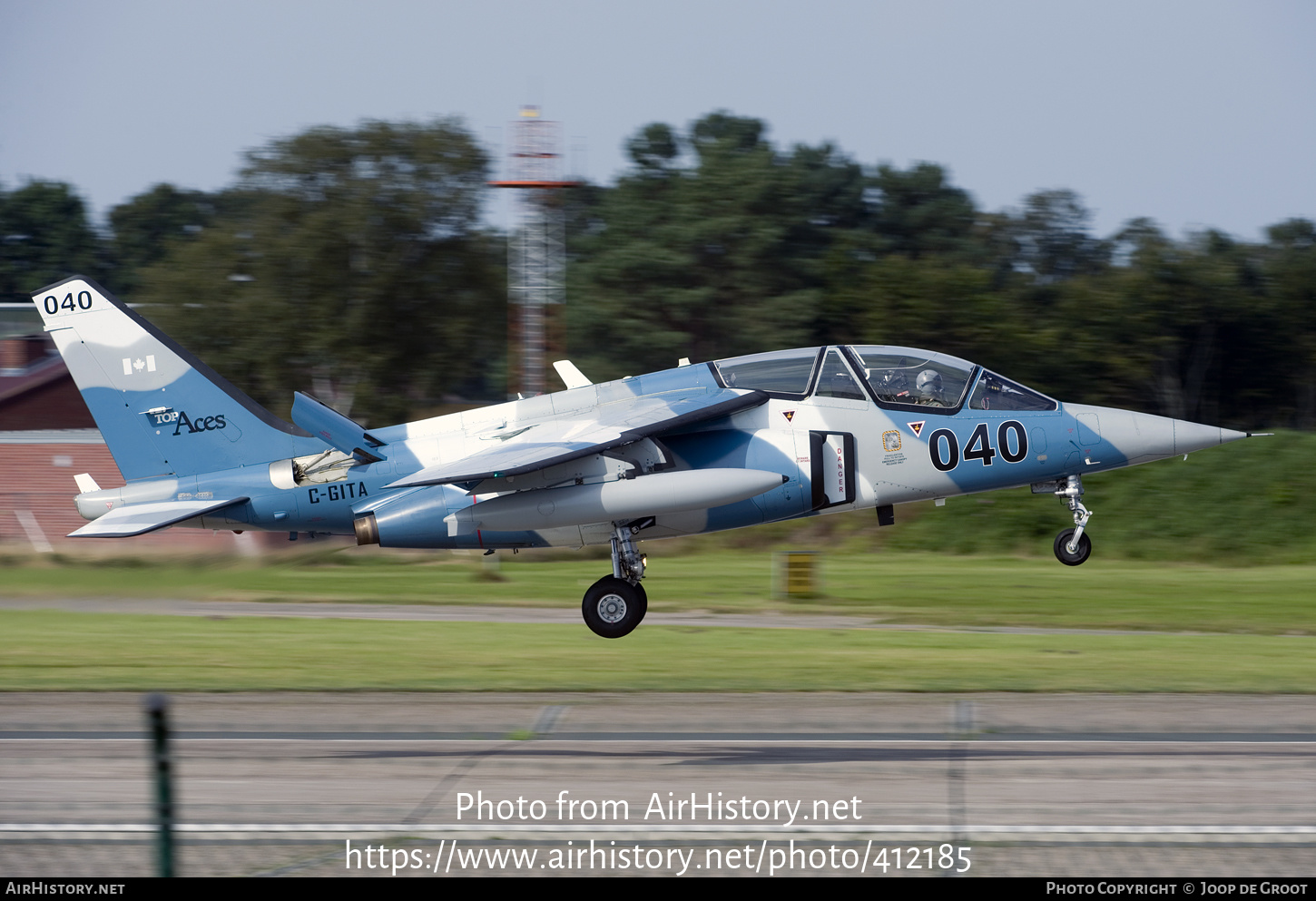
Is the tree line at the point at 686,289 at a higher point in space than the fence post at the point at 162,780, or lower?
higher

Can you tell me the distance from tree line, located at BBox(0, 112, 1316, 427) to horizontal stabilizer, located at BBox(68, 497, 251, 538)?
28952mm

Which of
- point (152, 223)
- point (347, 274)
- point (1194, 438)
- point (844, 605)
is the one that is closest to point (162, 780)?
point (1194, 438)

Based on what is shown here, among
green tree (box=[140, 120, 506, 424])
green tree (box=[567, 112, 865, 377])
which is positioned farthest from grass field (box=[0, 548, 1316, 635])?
green tree (box=[567, 112, 865, 377])

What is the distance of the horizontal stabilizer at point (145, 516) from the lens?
1441 centimetres

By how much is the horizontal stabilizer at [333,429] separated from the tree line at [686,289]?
29160mm

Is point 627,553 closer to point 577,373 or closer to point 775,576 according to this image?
point 577,373

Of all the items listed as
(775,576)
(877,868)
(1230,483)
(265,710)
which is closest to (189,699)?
(265,710)

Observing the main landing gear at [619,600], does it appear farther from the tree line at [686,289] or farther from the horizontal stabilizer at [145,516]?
the tree line at [686,289]

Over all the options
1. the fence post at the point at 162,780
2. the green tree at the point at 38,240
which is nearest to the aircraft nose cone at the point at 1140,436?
the fence post at the point at 162,780

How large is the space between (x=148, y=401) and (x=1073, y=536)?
1144 centimetres

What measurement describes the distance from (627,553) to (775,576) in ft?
40.3

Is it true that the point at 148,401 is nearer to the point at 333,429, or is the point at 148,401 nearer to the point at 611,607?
the point at 333,429

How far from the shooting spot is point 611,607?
15.1 meters

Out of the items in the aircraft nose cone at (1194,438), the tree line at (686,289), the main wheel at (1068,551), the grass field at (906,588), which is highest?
the tree line at (686,289)
